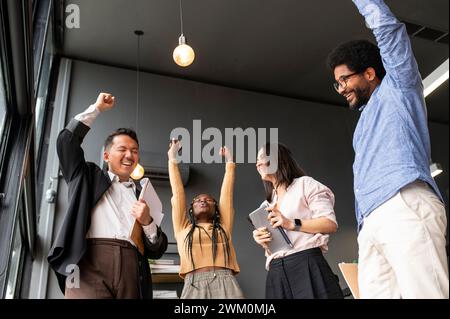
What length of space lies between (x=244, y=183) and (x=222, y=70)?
1.03 metres

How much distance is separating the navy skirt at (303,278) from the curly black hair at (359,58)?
54 cm

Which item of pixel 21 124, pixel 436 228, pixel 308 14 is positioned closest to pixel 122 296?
pixel 436 228

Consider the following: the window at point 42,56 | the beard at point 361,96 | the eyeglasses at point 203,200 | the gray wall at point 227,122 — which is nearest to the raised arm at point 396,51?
the beard at point 361,96

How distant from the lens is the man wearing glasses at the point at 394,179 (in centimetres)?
98

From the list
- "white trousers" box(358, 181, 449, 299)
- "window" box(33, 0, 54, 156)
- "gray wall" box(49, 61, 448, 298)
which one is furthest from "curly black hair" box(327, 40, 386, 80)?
A: "window" box(33, 0, 54, 156)

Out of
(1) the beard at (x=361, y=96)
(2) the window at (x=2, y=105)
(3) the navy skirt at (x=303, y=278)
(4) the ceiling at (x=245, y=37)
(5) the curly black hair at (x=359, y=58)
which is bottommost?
(3) the navy skirt at (x=303, y=278)

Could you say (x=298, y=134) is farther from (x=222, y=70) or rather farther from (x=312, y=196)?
(x=312, y=196)

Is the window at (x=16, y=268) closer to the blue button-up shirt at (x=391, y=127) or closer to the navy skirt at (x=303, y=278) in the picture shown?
the navy skirt at (x=303, y=278)

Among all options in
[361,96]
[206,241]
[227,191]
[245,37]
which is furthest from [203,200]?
[245,37]

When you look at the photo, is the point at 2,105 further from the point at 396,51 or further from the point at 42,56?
the point at 396,51

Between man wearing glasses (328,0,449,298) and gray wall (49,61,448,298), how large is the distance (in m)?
0.91

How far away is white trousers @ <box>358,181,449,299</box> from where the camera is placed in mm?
963

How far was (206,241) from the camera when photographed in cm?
179

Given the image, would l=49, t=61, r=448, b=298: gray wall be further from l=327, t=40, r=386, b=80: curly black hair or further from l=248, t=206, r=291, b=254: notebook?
l=327, t=40, r=386, b=80: curly black hair
